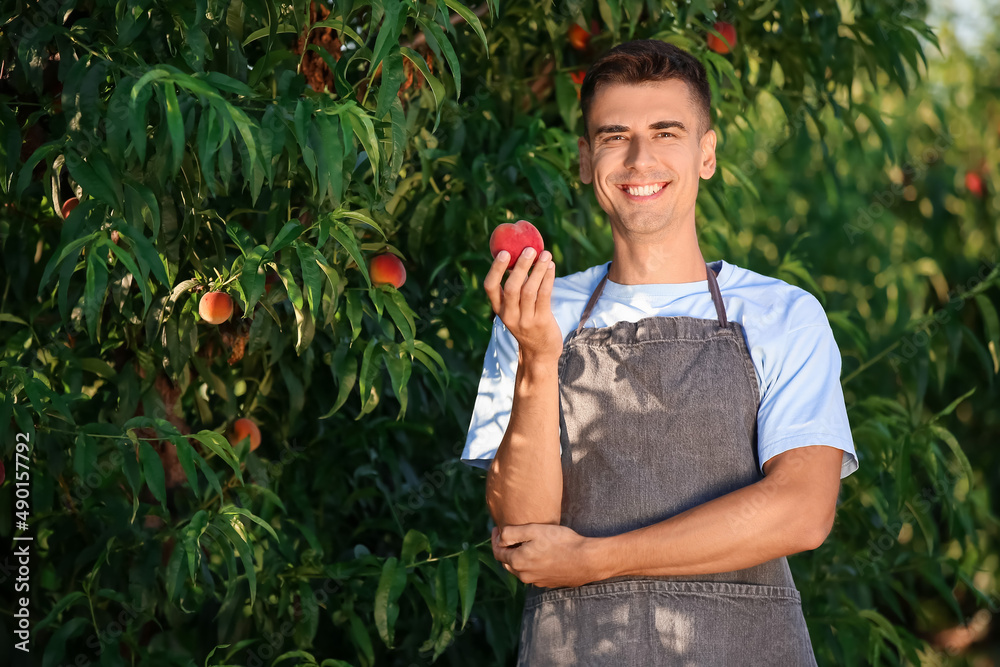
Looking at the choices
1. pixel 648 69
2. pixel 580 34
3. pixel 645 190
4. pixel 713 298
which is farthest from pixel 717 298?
pixel 580 34

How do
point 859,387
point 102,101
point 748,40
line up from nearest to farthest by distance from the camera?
point 102,101 < point 748,40 < point 859,387

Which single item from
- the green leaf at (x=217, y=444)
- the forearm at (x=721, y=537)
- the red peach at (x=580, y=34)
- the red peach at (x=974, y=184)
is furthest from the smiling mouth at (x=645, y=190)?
the red peach at (x=974, y=184)

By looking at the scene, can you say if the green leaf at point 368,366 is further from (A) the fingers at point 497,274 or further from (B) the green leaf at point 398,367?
(A) the fingers at point 497,274

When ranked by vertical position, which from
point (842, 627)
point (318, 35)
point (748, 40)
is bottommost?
point (842, 627)

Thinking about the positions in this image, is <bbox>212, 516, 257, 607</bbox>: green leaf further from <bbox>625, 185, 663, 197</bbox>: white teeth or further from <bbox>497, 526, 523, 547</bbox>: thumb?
<bbox>625, 185, 663, 197</bbox>: white teeth

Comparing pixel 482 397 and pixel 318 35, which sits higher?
pixel 318 35

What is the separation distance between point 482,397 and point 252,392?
767mm

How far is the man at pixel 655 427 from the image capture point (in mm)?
1619

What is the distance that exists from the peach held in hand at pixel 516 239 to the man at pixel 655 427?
8 cm

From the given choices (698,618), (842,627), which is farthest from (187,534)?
(842,627)

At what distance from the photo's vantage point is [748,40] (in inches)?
120

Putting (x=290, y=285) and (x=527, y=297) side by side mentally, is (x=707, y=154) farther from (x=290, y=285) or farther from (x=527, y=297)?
(x=290, y=285)

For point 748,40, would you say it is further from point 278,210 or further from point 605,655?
point 605,655

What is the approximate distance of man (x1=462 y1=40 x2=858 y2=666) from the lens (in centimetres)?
162
